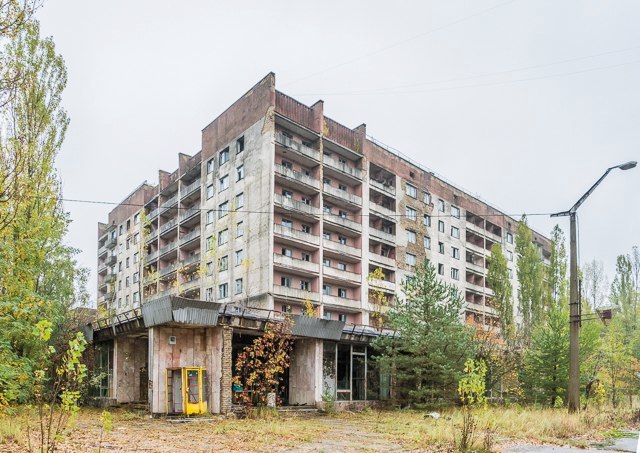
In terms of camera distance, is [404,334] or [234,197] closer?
[404,334]

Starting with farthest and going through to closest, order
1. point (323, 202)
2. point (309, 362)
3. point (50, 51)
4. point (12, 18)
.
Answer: point (323, 202), point (309, 362), point (50, 51), point (12, 18)

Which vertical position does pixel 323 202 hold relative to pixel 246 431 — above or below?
above

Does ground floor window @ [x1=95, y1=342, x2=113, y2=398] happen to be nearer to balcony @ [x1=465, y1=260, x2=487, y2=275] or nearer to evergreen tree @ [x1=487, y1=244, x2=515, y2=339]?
evergreen tree @ [x1=487, y1=244, x2=515, y2=339]

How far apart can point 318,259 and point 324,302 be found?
145 inches

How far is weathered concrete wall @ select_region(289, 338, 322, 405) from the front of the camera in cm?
2644

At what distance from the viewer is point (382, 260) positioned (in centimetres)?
5516

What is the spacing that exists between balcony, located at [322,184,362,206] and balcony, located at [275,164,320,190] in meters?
1.22

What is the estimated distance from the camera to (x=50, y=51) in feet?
69.7

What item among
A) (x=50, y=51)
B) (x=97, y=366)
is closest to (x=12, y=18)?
(x=50, y=51)

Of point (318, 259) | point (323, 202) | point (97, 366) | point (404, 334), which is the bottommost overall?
point (97, 366)

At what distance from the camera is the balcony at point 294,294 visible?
1731 inches

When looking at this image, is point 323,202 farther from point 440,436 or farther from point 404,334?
point 440,436

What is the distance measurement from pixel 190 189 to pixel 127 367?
96.0 feet

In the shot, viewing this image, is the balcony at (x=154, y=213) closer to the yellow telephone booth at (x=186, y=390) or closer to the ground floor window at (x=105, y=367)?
the ground floor window at (x=105, y=367)
